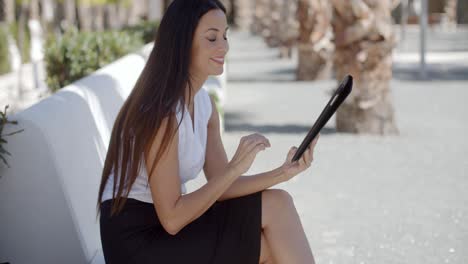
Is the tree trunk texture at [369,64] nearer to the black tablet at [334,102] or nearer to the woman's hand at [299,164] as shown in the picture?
the woman's hand at [299,164]

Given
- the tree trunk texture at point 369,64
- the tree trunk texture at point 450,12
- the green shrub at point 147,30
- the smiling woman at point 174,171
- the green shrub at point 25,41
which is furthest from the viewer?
the tree trunk texture at point 450,12

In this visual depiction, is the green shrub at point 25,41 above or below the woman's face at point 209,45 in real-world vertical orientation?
below

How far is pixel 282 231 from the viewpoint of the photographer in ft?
10.2

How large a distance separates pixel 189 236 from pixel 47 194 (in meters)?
0.74

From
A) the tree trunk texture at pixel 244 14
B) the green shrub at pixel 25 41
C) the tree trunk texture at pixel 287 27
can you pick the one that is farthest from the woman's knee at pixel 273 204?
the tree trunk texture at pixel 244 14

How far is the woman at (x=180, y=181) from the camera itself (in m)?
2.98

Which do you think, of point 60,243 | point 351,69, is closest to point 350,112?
point 351,69

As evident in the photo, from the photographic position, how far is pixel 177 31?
3047 millimetres

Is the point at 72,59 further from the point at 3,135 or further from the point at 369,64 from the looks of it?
the point at 3,135

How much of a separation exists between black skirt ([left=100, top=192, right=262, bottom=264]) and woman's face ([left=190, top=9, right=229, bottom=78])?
1.59 ft

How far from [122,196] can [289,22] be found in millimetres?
19114

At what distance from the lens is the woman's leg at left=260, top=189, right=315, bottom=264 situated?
10.2ft

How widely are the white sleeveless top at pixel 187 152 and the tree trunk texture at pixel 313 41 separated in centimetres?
1304

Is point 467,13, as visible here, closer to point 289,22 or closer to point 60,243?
point 289,22
